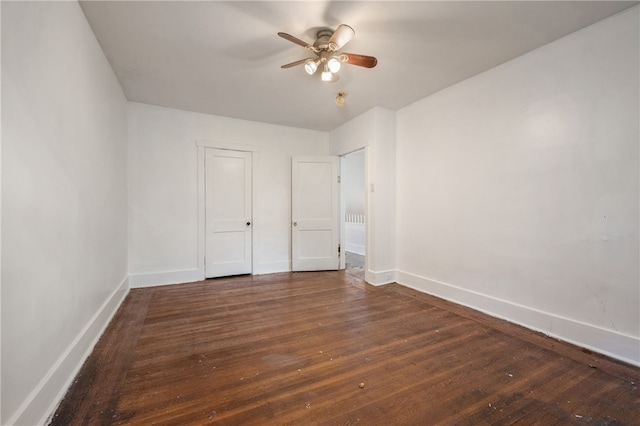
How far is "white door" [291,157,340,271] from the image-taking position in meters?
4.77

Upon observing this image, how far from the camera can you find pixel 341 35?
1.99m

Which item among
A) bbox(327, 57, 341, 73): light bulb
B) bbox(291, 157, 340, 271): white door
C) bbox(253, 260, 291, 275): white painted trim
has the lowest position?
bbox(253, 260, 291, 275): white painted trim

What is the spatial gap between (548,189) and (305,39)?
8.67ft

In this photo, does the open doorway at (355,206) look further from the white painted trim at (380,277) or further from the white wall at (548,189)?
the white wall at (548,189)

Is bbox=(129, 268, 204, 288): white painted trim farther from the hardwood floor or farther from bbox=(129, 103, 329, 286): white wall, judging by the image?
the hardwood floor

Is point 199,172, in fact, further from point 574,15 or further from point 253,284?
point 574,15

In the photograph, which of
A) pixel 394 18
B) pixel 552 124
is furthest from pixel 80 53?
pixel 552 124

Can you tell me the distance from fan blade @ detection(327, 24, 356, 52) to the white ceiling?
0.18m

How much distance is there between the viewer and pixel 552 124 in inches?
93.9

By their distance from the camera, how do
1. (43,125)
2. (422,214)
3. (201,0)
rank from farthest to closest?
(422,214) → (201,0) → (43,125)

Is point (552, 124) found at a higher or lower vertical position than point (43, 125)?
higher

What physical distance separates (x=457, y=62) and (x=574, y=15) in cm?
88

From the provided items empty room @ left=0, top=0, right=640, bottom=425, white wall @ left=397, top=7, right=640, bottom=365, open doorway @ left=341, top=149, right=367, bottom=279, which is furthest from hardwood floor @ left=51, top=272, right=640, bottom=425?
open doorway @ left=341, top=149, right=367, bottom=279

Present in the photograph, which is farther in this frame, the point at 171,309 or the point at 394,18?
the point at 171,309
